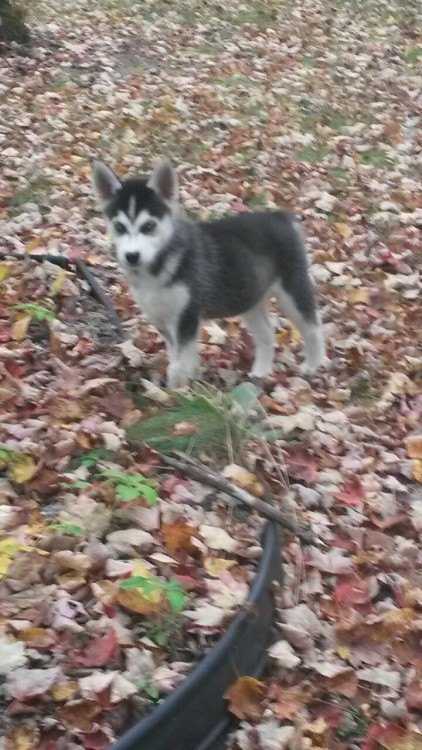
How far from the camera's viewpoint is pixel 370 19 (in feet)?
46.6

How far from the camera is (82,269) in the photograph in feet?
19.6

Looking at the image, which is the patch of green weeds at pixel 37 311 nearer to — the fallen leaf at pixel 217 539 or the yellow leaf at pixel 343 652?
the fallen leaf at pixel 217 539

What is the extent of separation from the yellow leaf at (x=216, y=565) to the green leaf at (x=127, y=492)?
0.44 m

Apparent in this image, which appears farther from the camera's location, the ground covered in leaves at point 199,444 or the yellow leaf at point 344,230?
the yellow leaf at point 344,230

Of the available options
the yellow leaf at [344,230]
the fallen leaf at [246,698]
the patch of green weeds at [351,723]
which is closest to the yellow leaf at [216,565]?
the fallen leaf at [246,698]

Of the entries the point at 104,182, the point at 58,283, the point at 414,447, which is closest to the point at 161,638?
the point at 414,447

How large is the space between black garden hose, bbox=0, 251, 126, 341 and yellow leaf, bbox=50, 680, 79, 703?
309cm

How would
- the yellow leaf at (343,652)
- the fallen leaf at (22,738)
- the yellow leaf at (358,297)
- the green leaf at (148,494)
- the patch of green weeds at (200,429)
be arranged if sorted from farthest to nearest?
the yellow leaf at (358,297), the patch of green weeds at (200,429), the green leaf at (148,494), the yellow leaf at (343,652), the fallen leaf at (22,738)

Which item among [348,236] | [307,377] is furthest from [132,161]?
[307,377]

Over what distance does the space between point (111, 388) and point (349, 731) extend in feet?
7.72

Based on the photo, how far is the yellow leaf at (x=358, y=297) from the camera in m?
6.71

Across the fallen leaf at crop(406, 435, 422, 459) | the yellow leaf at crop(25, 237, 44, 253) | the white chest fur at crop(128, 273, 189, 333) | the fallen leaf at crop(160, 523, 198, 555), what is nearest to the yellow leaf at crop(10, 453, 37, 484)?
the fallen leaf at crop(160, 523, 198, 555)

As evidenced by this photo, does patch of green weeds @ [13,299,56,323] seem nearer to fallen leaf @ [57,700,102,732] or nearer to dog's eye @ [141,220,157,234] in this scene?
dog's eye @ [141,220,157,234]

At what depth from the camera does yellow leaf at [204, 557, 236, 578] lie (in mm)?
3512
